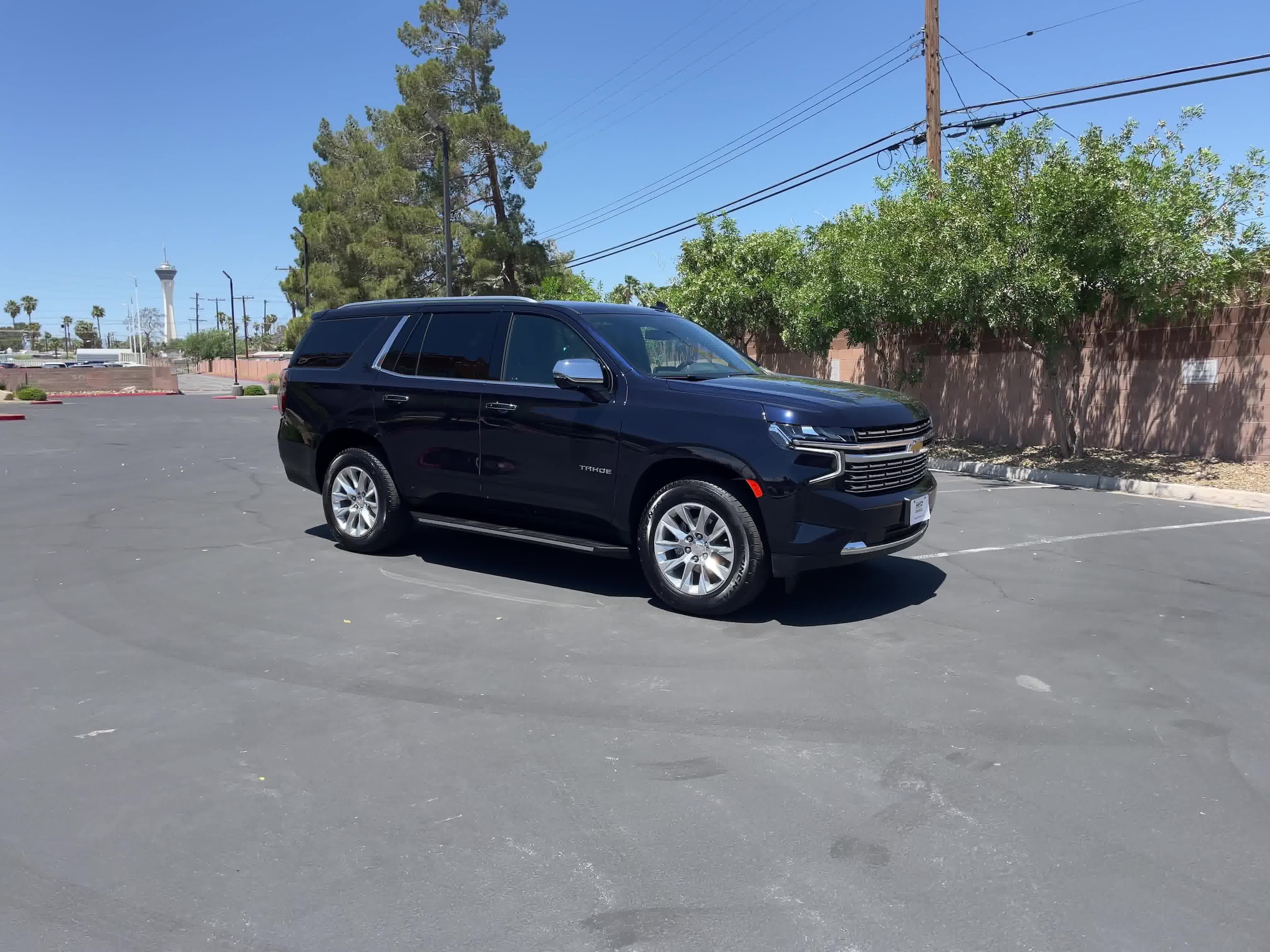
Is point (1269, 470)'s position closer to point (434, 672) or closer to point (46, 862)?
point (434, 672)

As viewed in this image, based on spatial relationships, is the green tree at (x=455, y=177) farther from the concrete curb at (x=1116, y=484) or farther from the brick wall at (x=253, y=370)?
the brick wall at (x=253, y=370)

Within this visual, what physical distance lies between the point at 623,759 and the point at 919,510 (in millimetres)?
3274

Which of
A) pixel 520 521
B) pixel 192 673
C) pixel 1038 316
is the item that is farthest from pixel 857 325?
pixel 192 673

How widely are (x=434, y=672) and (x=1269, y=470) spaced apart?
12544 millimetres

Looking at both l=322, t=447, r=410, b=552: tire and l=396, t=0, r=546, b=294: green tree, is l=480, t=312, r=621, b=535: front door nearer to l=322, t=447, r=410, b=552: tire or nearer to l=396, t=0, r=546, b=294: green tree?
l=322, t=447, r=410, b=552: tire

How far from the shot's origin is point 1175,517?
1069 cm

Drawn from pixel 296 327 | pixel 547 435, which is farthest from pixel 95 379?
pixel 547 435

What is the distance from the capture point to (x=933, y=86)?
1975 cm

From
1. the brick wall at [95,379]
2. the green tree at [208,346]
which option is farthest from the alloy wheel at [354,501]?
the green tree at [208,346]

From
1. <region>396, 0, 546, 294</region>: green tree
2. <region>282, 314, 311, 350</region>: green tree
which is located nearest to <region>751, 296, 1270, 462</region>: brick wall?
<region>396, 0, 546, 294</region>: green tree

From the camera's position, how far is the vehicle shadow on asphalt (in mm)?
6566

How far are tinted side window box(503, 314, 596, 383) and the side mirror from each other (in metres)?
0.30

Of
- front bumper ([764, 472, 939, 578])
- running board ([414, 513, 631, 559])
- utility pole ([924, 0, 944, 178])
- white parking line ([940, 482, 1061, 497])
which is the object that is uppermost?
utility pole ([924, 0, 944, 178])

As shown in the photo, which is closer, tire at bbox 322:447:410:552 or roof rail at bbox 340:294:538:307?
roof rail at bbox 340:294:538:307
